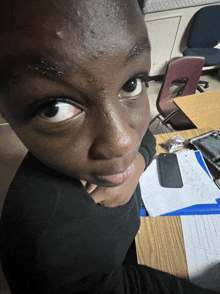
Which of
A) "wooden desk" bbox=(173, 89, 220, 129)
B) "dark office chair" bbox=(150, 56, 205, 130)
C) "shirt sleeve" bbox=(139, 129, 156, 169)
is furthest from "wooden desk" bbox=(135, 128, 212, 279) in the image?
"dark office chair" bbox=(150, 56, 205, 130)

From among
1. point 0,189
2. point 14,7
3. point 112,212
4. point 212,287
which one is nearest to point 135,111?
point 14,7

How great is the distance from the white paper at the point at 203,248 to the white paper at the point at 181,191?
3.1 inches

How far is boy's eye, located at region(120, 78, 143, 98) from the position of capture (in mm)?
336

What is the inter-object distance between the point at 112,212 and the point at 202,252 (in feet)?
1.58

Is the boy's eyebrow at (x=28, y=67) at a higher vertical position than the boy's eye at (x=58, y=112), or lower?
higher

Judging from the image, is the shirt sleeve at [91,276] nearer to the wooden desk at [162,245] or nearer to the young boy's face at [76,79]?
Answer: the wooden desk at [162,245]

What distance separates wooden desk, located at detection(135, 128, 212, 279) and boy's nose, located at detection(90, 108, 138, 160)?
628mm

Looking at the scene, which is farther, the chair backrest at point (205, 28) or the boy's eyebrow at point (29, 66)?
the chair backrest at point (205, 28)

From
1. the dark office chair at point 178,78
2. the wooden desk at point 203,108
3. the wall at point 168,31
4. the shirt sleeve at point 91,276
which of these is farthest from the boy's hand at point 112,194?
the wall at point 168,31

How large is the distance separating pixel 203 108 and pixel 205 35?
198 cm

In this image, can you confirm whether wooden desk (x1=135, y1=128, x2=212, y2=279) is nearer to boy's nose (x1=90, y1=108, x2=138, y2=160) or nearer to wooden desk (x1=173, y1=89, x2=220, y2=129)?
boy's nose (x1=90, y1=108, x2=138, y2=160)

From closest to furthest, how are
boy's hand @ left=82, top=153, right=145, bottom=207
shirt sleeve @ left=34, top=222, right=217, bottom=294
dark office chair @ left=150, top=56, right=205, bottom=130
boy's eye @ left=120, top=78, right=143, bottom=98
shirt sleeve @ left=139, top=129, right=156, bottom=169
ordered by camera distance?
boy's eye @ left=120, top=78, right=143, bottom=98 < shirt sleeve @ left=34, top=222, right=217, bottom=294 < boy's hand @ left=82, top=153, right=145, bottom=207 < shirt sleeve @ left=139, top=129, right=156, bottom=169 < dark office chair @ left=150, top=56, right=205, bottom=130

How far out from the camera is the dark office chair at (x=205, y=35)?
2562 mm

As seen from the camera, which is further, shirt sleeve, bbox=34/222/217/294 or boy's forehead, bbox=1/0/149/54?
shirt sleeve, bbox=34/222/217/294
